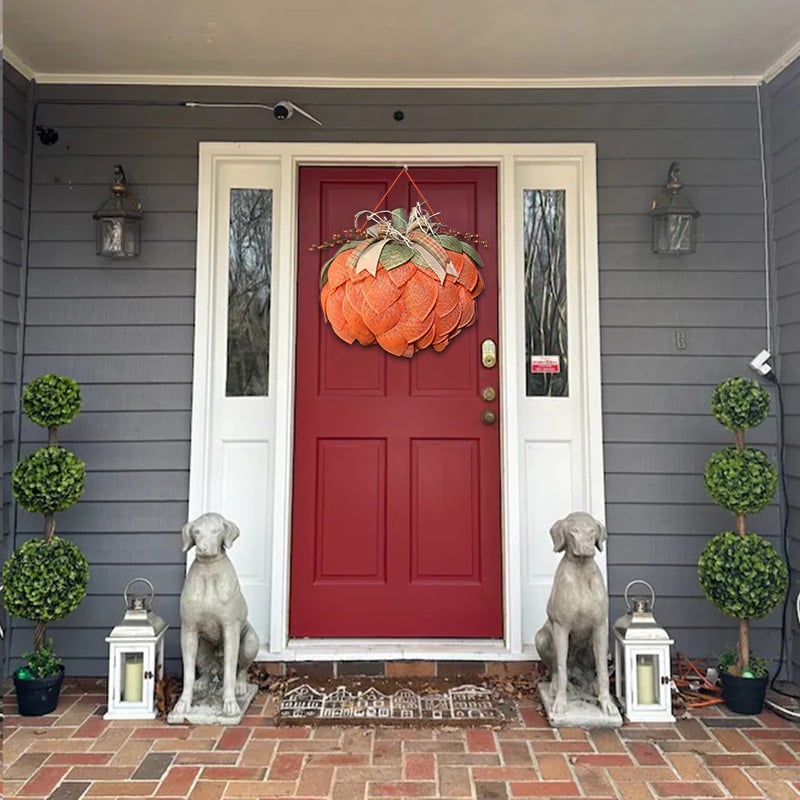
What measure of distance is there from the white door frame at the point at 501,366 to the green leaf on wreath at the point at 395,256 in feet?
1.53

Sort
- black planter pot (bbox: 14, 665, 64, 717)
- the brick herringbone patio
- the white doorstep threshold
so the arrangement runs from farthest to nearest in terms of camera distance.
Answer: the white doorstep threshold < black planter pot (bbox: 14, 665, 64, 717) < the brick herringbone patio

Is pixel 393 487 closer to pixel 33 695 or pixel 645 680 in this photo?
pixel 645 680

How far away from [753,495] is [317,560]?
5.64 ft

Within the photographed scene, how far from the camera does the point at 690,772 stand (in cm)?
186

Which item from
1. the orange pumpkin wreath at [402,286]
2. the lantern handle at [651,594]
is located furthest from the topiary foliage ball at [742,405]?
the orange pumpkin wreath at [402,286]

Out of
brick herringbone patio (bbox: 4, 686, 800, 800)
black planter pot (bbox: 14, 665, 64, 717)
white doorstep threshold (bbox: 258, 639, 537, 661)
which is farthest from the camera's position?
white doorstep threshold (bbox: 258, 639, 537, 661)

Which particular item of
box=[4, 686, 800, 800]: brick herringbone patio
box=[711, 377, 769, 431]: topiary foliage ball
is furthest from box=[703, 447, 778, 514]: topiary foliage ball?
box=[4, 686, 800, 800]: brick herringbone patio

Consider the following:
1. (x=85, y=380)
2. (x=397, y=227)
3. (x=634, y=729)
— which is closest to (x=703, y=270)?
(x=397, y=227)

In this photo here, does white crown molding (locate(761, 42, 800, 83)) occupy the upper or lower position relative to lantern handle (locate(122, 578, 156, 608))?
upper

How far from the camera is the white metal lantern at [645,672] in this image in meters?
2.17

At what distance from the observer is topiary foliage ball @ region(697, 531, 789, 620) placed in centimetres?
218

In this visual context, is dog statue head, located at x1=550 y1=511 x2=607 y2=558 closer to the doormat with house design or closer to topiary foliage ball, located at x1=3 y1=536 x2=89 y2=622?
the doormat with house design

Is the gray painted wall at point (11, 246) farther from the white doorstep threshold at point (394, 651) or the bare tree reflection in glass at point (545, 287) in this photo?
the bare tree reflection in glass at point (545, 287)

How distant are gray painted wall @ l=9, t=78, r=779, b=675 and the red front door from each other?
1.62 ft
